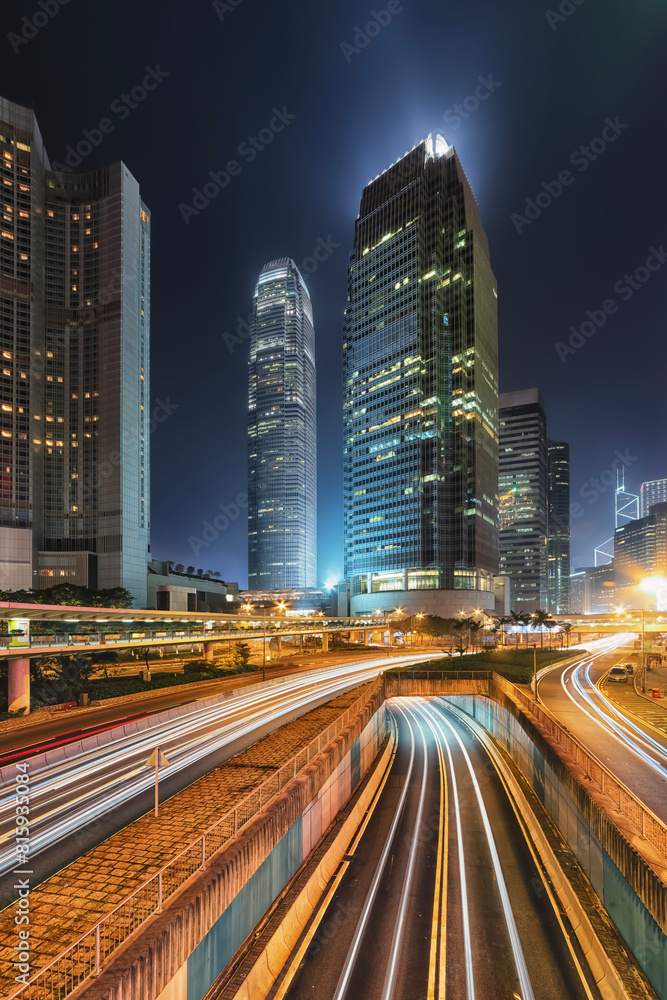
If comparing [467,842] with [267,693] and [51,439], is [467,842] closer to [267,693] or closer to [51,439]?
[267,693]

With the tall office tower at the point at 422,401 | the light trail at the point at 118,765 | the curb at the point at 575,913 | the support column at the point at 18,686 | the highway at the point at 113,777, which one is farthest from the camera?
the tall office tower at the point at 422,401

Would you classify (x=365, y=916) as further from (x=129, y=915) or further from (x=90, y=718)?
(x=90, y=718)

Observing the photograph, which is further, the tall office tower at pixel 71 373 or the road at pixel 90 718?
the tall office tower at pixel 71 373

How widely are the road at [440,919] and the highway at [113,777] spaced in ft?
23.8

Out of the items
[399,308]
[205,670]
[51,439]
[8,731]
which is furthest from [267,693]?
[399,308]

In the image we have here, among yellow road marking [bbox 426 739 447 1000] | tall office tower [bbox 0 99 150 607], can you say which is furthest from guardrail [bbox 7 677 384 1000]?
tall office tower [bbox 0 99 150 607]

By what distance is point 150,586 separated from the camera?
136 meters

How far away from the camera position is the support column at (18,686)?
112 ft

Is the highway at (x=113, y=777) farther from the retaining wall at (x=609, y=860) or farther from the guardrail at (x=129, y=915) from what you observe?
the retaining wall at (x=609, y=860)

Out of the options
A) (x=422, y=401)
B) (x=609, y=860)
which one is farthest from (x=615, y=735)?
(x=422, y=401)

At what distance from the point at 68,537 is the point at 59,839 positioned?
123 metres

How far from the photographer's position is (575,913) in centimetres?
1466

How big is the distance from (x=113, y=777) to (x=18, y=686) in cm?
1770

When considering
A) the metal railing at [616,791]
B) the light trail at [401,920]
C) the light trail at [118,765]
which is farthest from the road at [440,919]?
the light trail at [118,765]
